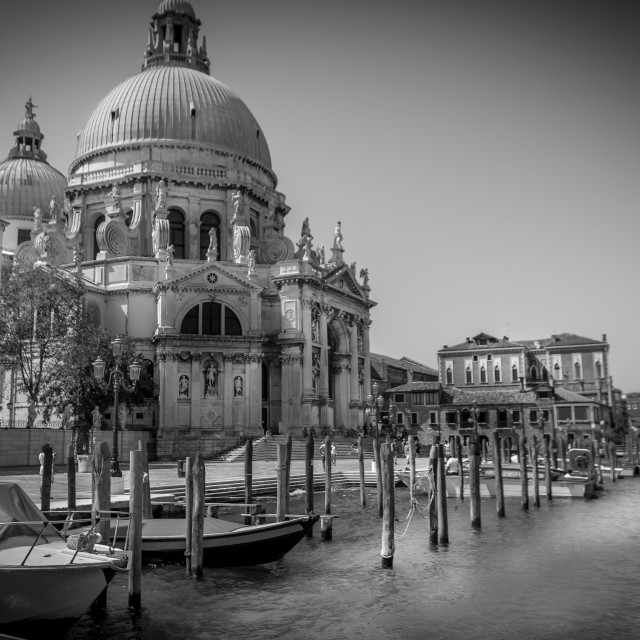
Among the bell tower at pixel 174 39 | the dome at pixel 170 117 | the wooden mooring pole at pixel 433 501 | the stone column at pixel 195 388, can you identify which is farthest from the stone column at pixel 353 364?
the wooden mooring pole at pixel 433 501

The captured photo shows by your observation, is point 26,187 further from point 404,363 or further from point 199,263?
point 404,363

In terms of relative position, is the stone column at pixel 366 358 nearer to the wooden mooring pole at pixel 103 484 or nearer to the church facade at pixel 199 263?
the church facade at pixel 199 263

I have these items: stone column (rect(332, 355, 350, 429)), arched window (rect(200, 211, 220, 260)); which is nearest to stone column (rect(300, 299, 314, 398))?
stone column (rect(332, 355, 350, 429))

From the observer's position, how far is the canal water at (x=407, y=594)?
1123 centimetres

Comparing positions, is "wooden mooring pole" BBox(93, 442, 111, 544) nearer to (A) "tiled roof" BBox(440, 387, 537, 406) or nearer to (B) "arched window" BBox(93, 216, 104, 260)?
(B) "arched window" BBox(93, 216, 104, 260)

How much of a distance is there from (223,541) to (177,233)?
115 ft

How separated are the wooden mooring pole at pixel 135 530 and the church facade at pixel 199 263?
27.3 meters

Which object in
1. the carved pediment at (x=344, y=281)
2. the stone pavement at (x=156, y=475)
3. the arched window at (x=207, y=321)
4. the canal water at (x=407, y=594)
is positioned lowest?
the canal water at (x=407, y=594)

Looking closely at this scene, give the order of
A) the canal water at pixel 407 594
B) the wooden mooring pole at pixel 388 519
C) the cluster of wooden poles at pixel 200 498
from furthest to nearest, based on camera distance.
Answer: the wooden mooring pole at pixel 388 519, the cluster of wooden poles at pixel 200 498, the canal water at pixel 407 594

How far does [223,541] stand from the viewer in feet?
47.5

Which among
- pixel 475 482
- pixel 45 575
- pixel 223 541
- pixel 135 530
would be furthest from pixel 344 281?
pixel 45 575

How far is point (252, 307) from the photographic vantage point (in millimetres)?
42219

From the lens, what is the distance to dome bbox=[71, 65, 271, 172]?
48656mm

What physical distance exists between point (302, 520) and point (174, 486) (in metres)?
8.31
